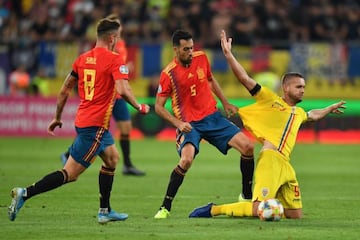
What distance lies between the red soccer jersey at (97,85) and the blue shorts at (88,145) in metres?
0.07

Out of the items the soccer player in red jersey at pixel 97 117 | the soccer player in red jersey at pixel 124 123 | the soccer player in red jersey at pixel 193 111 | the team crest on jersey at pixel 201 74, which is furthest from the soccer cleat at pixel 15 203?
the soccer player in red jersey at pixel 124 123

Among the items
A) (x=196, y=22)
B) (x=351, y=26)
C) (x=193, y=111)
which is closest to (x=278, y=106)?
(x=193, y=111)

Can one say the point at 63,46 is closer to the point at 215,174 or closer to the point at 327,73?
the point at 327,73

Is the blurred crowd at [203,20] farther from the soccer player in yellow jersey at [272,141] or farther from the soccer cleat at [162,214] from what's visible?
the soccer cleat at [162,214]

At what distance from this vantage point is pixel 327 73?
27625 millimetres

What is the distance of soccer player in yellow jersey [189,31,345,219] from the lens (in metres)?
11.8

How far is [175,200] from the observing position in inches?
563

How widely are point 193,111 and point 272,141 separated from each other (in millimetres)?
1420

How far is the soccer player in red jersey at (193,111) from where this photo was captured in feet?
41.2

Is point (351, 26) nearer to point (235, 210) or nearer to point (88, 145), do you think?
point (235, 210)

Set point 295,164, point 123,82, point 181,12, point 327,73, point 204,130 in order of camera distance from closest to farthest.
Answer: point 123,82 → point 204,130 → point 295,164 → point 327,73 → point 181,12

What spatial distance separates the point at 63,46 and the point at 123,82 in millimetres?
17326

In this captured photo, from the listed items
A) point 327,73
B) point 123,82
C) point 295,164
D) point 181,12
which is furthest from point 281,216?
point 181,12

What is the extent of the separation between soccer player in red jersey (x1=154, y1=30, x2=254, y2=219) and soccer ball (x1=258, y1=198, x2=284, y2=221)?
1.21 meters
